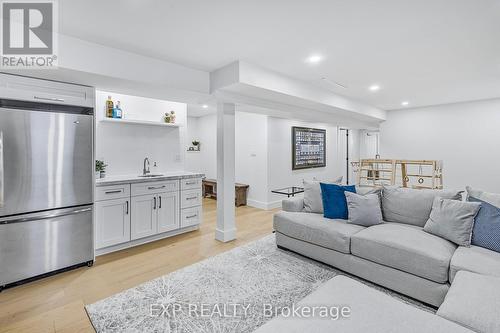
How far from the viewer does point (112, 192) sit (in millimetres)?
Result: 3225

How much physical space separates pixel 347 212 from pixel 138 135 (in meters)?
3.38

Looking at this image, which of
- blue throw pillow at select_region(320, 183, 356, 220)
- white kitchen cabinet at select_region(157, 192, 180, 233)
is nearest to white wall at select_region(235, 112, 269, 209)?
white kitchen cabinet at select_region(157, 192, 180, 233)

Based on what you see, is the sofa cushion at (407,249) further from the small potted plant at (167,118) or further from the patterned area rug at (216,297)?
the small potted plant at (167,118)

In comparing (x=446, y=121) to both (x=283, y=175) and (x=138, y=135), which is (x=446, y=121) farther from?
(x=138, y=135)

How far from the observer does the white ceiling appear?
201cm

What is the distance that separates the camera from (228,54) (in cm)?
293

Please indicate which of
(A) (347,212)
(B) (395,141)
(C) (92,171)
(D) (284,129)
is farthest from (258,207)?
(B) (395,141)

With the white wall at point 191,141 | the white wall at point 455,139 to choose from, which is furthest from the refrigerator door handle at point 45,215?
the white wall at point 455,139

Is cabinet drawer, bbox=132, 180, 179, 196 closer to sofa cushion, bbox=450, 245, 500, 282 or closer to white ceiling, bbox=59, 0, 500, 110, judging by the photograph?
white ceiling, bbox=59, 0, 500, 110

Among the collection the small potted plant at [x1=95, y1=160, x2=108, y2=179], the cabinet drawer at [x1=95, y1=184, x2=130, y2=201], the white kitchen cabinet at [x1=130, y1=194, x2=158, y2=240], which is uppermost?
the small potted plant at [x1=95, y1=160, x2=108, y2=179]

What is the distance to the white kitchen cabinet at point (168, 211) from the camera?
3.70 m

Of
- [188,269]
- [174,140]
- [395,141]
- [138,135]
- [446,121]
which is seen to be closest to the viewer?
[188,269]

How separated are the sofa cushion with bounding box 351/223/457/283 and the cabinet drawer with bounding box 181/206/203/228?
2522 millimetres

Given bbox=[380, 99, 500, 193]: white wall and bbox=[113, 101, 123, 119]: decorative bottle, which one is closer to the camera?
bbox=[113, 101, 123, 119]: decorative bottle
